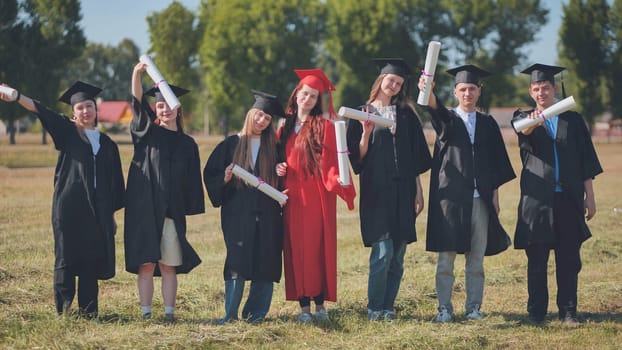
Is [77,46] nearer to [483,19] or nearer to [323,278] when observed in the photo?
[483,19]

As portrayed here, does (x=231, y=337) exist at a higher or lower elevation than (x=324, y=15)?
lower

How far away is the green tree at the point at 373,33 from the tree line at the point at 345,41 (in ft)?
0.26

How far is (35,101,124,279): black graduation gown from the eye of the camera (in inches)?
297

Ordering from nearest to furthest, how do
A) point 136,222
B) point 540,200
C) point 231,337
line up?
point 231,337
point 136,222
point 540,200

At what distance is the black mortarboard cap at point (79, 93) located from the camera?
25.4 ft

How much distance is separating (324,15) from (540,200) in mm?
61801

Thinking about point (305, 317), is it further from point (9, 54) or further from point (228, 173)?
point (9, 54)

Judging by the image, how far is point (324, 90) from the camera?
7.97 metres

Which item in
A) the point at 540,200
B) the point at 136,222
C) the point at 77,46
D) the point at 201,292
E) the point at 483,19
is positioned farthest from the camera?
the point at 483,19

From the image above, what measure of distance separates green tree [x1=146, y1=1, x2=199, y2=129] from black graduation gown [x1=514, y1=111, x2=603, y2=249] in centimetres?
6062

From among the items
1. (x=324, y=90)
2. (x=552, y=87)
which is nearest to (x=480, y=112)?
(x=552, y=87)

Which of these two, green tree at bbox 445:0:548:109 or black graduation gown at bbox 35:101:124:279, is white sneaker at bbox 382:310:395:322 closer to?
black graduation gown at bbox 35:101:124:279

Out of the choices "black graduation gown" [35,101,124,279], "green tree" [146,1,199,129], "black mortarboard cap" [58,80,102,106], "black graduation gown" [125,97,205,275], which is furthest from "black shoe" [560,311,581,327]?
"green tree" [146,1,199,129]

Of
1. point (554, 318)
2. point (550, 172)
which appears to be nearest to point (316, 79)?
point (550, 172)
